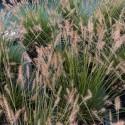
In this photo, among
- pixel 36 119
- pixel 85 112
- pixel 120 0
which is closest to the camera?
pixel 36 119

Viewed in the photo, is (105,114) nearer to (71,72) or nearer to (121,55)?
(71,72)

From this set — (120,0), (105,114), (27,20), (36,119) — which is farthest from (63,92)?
(120,0)

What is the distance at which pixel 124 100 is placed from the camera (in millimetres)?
2633

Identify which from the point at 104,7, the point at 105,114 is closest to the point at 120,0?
the point at 104,7

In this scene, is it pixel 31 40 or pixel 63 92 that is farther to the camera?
pixel 31 40

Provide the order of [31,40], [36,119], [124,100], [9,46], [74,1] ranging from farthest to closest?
1. [74,1]
2. [31,40]
3. [9,46]
4. [124,100]
5. [36,119]

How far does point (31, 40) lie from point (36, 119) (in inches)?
58.2

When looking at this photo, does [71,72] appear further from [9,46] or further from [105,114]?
[9,46]

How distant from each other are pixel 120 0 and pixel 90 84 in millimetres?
1463

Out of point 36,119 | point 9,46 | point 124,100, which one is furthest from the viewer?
point 9,46

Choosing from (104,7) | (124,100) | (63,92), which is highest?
(104,7)

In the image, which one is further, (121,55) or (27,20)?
(27,20)

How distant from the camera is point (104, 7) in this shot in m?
3.49

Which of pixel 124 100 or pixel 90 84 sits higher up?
pixel 90 84
